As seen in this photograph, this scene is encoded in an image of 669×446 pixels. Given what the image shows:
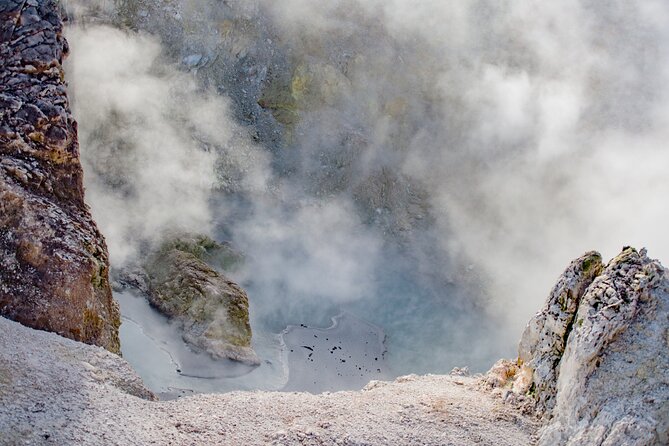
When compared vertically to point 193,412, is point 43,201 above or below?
above

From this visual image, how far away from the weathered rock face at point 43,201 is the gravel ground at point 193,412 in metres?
0.53

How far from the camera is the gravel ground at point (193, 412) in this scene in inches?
245

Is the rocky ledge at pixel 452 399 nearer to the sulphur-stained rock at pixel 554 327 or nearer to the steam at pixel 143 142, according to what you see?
the sulphur-stained rock at pixel 554 327

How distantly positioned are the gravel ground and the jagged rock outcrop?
22.5 inches

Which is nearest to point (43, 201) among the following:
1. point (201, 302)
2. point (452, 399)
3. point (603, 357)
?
point (201, 302)

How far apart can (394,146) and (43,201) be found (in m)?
15.6

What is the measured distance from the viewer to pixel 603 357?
7684 millimetres

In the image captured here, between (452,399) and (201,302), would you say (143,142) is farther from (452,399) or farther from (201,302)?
(452,399)

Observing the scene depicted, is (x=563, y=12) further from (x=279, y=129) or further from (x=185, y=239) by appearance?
(x=185, y=239)

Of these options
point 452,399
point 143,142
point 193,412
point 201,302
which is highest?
point 143,142

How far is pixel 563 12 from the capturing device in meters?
24.0

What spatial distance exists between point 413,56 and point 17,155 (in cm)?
1745

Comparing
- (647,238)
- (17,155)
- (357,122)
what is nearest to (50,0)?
(17,155)

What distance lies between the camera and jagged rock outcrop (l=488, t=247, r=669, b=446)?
7141 millimetres
